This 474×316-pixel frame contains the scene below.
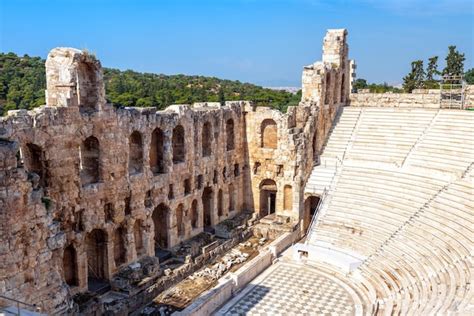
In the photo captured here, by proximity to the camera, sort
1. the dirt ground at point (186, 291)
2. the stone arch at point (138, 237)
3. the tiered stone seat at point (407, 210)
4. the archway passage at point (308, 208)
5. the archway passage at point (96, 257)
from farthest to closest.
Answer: the archway passage at point (308, 208), the stone arch at point (138, 237), the archway passage at point (96, 257), the dirt ground at point (186, 291), the tiered stone seat at point (407, 210)

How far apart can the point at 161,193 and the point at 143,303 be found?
6.27 metres

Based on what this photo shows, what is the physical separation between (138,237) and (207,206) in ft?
20.8

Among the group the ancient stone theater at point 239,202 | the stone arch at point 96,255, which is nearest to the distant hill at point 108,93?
the ancient stone theater at point 239,202

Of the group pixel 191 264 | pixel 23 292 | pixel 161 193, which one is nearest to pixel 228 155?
pixel 161 193

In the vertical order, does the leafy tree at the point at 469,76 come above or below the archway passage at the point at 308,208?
above

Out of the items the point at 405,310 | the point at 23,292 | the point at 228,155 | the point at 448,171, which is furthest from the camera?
the point at 228,155

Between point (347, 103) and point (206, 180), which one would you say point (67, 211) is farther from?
point (347, 103)

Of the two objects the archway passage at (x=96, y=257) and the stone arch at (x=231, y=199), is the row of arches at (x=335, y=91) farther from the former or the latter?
the archway passage at (x=96, y=257)

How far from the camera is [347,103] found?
33.2 metres

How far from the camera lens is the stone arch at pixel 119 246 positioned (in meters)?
21.6

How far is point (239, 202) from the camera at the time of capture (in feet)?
100

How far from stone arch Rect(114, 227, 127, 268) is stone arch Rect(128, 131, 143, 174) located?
9.18 feet

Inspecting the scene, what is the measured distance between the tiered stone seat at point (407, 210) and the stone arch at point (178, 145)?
314 inches

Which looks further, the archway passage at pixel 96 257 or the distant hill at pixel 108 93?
the distant hill at pixel 108 93
